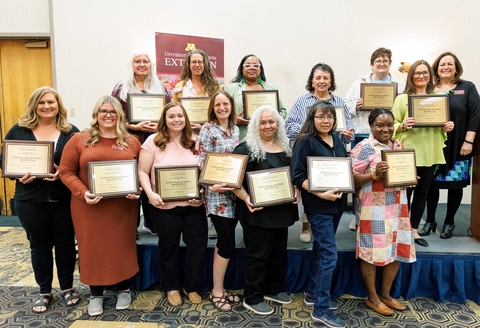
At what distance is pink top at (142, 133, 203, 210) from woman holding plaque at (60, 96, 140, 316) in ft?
0.40

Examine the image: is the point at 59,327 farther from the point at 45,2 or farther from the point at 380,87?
the point at 45,2

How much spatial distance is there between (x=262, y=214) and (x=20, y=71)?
451 centimetres

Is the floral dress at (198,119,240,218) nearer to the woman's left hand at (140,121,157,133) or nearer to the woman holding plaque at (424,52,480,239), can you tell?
the woman's left hand at (140,121,157,133)

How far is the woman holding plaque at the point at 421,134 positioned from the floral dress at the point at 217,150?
1.33 meters

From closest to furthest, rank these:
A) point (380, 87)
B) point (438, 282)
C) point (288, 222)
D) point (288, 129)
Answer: point (288, 222) < point (438, 282) < point (288, 129) < point (380, 87)

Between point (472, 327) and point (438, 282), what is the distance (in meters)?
0.36

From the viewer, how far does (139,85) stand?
268cm

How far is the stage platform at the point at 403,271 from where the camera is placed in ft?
8.08

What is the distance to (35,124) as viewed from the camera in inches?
87.0

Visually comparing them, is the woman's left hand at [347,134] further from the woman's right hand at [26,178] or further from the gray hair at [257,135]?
the woman's right hand at [26,178]

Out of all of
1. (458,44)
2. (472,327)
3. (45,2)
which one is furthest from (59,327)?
(458,44)

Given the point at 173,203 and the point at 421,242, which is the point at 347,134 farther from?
the point at 173,203

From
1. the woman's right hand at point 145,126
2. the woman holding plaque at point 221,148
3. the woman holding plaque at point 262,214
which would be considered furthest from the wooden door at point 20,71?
the woman holding plaque at point 262,214

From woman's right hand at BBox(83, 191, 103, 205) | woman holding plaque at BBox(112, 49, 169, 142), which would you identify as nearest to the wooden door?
woman holding plaque at BBox(112, 49, 169, 142)
